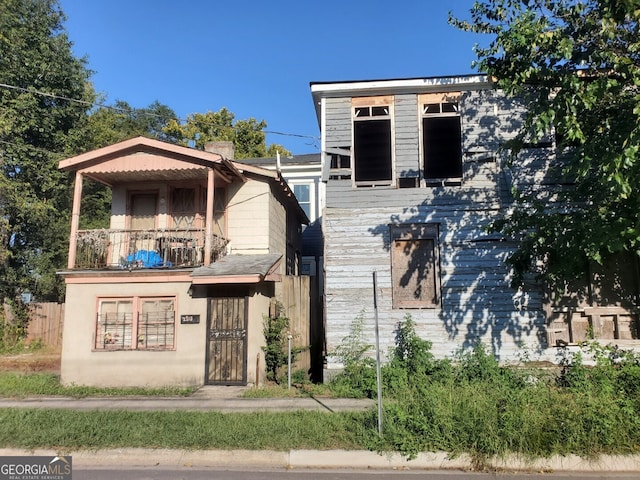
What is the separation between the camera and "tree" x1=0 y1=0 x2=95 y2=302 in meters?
17.8

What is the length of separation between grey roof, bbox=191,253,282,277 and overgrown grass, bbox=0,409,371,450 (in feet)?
11.5

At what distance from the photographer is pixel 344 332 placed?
33.7ft

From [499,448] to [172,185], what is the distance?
35.5 feet

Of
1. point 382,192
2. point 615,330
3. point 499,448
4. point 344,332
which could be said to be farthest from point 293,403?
point 615,330

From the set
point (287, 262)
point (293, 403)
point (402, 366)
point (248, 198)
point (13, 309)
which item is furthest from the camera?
point (13, 309)

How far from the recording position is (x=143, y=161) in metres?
11.9

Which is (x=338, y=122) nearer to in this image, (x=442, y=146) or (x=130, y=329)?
(x=442, y=146)

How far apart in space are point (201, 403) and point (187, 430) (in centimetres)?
224

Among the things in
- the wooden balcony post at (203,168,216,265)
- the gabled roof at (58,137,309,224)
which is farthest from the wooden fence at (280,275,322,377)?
the gabled roof at (58,137,309,224)

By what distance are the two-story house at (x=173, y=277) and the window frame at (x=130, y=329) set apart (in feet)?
0.08

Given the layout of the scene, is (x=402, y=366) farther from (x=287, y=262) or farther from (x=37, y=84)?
(x=37, y=84)

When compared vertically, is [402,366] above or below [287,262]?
below

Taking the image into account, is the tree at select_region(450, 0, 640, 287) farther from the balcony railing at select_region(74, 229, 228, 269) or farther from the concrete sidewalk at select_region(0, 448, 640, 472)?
A: the balcony railing at select_region(74, 229, 228, 269)

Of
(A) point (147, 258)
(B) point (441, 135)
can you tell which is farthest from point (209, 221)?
(B) point (441, 135)
